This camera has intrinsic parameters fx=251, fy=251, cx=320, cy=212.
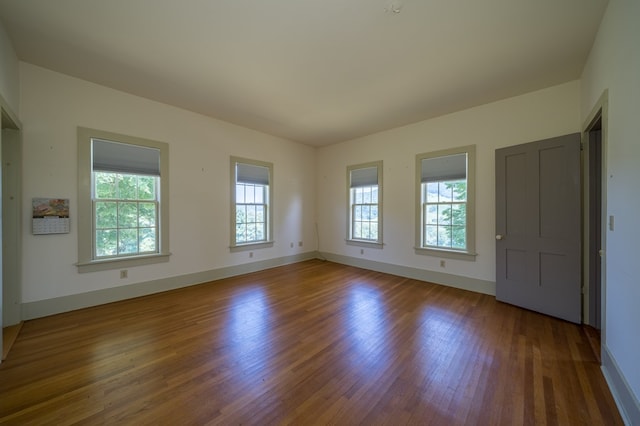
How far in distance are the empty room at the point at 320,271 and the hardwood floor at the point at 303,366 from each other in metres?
0.02

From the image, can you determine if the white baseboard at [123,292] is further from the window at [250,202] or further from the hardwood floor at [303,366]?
the window at [250,202]

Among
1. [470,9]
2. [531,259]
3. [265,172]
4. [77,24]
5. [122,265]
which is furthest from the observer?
[265,172]

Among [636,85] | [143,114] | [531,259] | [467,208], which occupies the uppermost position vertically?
[143,114]

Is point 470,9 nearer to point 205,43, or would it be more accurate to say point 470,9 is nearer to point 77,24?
point 205,43

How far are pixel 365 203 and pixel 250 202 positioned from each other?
99.7 inches

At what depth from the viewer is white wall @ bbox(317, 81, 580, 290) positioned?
11.3 feet

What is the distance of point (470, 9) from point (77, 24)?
3.49 meters

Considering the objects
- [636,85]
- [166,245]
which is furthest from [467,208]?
[166,245]

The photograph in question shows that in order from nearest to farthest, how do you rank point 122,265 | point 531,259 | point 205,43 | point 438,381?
point 438,381, point 205,43, point 531,259, point 122,265

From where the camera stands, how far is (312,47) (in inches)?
102

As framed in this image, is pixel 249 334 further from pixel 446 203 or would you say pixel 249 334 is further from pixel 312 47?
pixel 446 203

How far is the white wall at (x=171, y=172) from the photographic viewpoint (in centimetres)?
303

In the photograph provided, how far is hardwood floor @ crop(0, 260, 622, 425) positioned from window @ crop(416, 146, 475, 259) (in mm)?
1111

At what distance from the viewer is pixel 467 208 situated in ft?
13.6
